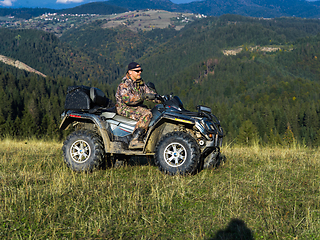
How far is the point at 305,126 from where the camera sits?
154250mm

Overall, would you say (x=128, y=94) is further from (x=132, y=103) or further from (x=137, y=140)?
(x=137, y=140)

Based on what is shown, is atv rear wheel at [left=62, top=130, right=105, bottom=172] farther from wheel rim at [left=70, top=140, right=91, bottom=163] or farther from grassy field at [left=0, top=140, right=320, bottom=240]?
grassy field at [left=0, top=140, right=320, bottom=240]

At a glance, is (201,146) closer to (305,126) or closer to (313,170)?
(313,170)

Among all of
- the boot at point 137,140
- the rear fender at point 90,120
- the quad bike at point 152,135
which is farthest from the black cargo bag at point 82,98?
the boot at point 137,140

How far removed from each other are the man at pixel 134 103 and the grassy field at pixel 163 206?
1.00 meters

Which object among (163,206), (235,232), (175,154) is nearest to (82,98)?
(175,154)

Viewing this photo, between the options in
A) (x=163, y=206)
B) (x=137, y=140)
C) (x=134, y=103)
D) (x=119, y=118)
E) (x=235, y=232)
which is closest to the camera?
(x=235, y=232)

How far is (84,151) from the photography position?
7305mm

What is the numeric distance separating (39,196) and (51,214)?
3.22 feet

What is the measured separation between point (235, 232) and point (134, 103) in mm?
4219

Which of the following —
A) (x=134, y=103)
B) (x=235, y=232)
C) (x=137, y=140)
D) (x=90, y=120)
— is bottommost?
(x=235, y=232)

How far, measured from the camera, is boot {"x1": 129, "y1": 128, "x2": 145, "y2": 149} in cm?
704

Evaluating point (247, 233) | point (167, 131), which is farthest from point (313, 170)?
point (247, 233)

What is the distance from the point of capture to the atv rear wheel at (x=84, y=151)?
7.10 m
